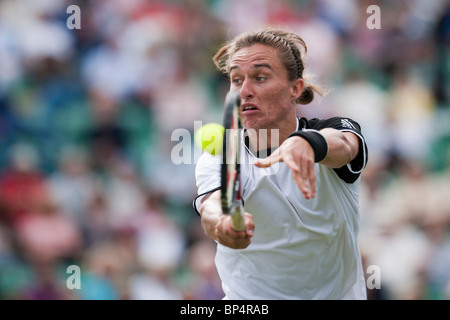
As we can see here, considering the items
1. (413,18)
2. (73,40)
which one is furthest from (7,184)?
(413,18)

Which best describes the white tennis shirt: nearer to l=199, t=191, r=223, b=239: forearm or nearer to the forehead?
l=199, t=191, r=223, b=239: forearm

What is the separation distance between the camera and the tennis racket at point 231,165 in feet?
9.78

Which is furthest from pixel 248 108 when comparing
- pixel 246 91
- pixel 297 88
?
pixel 297 88

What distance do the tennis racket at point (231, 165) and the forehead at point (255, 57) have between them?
0.91m

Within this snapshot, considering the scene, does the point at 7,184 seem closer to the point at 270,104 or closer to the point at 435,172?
the point at 270,104

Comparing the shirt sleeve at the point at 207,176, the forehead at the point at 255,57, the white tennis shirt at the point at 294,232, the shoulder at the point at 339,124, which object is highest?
the forehead at the point at 255,57

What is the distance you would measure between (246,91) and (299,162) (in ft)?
3.73

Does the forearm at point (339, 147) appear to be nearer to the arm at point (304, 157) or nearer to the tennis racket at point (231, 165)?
the arm at point (304, 157)

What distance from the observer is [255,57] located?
4.16 metres

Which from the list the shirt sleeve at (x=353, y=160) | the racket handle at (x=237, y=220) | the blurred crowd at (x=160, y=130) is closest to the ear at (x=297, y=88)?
the shirt sleeve at (x=353, y=160)

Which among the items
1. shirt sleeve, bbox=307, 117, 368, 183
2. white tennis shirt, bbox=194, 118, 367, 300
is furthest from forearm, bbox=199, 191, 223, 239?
shirt sleeve, bbox=307, 117, 368, 183

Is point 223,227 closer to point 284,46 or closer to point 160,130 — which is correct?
point 284,46

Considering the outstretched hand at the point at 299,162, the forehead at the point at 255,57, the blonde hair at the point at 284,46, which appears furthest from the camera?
the blonde hair at the point at 284,46
